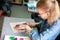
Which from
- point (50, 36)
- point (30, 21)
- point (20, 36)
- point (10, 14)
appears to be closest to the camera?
point (50, 36)

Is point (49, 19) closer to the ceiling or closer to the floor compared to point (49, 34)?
closer to the ceiling

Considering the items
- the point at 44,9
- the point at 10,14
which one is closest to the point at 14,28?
the point at 44,9

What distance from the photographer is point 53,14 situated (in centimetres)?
162

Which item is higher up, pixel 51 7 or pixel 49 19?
pixel 51 7

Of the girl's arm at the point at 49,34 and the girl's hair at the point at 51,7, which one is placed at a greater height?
the girl's hair at the point at 51,7

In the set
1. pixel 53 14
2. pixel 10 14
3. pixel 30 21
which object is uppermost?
pixel 53 14

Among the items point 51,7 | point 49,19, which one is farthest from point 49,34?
point 51,7

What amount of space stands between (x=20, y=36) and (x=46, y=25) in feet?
0.96

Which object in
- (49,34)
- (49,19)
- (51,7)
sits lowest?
(49,34)

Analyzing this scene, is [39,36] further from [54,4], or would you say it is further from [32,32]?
[54,4]

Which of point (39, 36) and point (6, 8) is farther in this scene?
point (6, 8)

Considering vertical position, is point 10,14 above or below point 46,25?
below

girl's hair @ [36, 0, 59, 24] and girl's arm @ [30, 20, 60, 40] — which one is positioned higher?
girl's hair @ [36, 0, 59, 24]

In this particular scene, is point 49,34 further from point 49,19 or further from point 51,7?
point 51,7
